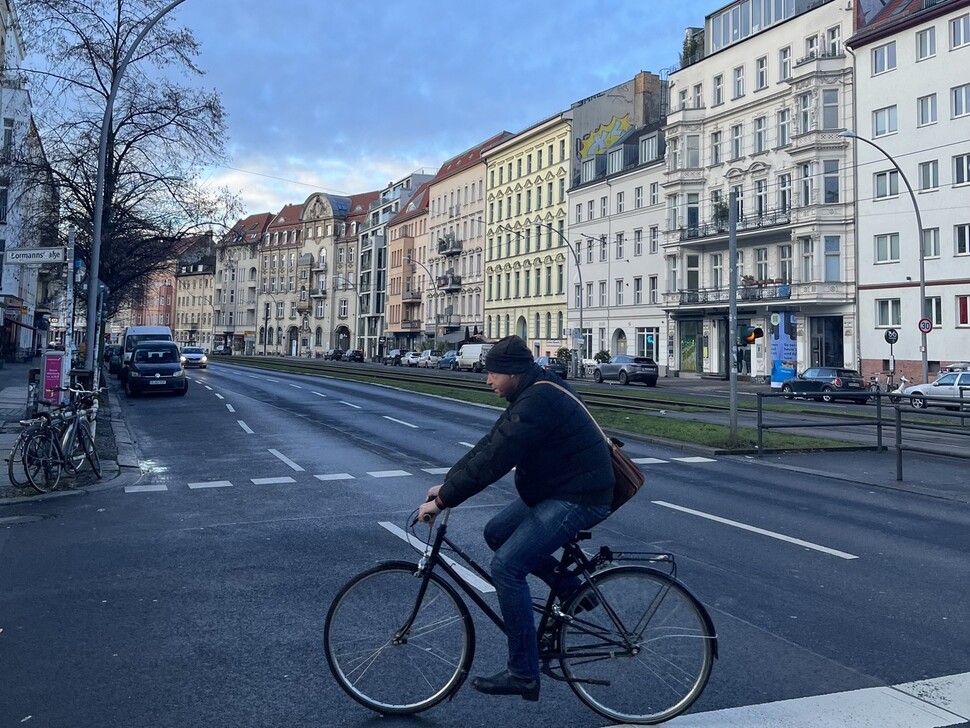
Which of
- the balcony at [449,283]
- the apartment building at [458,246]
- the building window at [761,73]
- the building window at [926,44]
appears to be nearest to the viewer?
the building window at [926,44]

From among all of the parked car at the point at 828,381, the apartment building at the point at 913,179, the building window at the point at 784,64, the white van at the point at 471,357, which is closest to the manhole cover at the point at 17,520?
the parked car at the point at 828,381

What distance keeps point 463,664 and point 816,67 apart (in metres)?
47.7

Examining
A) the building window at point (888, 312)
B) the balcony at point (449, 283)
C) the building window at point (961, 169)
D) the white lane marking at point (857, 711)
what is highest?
the building window at point (961, 169)

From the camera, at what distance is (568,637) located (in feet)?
13.5

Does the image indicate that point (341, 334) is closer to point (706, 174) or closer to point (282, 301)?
point (282, 301)

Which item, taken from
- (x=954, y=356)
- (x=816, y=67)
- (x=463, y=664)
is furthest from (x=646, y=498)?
(x=816, y=67)

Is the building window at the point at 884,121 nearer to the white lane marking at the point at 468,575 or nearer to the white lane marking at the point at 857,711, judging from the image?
the white lane marking at the point at 468,575

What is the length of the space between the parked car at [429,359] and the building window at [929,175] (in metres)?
39.5

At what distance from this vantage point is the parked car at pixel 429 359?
235 feet

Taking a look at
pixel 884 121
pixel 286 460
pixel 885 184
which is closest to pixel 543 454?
pixel 286 460

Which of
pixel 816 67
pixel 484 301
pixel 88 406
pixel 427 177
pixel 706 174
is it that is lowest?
pixel 88 406

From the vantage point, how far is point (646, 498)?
1070 centimetres

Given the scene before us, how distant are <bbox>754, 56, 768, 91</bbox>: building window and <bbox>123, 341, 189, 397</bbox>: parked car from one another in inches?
1405

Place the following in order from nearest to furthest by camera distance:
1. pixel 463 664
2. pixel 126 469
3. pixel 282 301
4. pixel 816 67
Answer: pixel 463 664 → pixel 126 469 → pixel 816 67 → pixel 282 301
